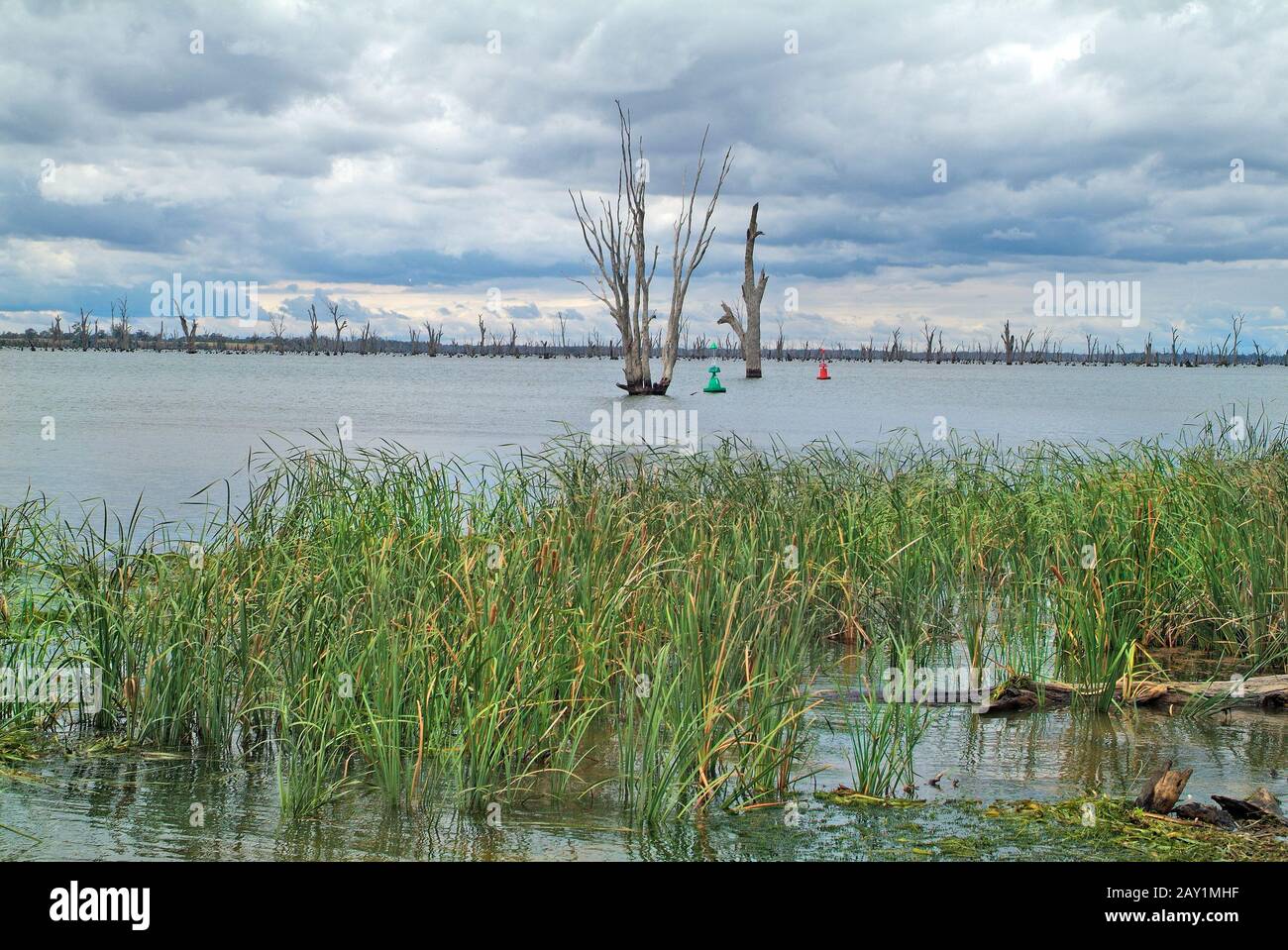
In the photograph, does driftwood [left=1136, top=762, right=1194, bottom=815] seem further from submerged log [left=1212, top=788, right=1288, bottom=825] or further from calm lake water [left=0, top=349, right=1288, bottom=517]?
calm lake water [left=0, top=349, right=1288, bottom=517]

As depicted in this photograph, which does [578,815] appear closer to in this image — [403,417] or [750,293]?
[403,417]

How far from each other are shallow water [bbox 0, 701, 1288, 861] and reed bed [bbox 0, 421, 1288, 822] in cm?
13

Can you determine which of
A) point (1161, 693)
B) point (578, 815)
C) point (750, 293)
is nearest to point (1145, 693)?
point (1161, 693)

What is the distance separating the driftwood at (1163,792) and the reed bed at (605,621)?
88cm

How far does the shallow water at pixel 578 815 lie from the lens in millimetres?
3883

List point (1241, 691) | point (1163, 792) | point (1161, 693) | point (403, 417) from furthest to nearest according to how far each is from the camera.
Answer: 1. point (403, 417)
2. point (1161, 693)
3. point (1241, 691)
4. point (1163, 792)

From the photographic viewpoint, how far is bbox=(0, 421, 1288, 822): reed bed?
4.34 metres

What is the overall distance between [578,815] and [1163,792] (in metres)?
2.21

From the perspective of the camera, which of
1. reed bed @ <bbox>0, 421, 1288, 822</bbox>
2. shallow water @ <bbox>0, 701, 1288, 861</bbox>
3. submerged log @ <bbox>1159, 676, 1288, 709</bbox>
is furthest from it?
submerged log @ <bbox>1159, 676, 1288, 709</bbox>

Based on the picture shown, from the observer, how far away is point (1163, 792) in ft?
13.6

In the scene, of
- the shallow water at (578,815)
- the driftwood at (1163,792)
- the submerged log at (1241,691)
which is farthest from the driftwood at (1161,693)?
the driftwood at (1163,792)

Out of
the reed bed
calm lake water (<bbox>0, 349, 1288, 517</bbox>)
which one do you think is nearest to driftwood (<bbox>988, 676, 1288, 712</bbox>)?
the reed bed

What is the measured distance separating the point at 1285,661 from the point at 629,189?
32.6 m
